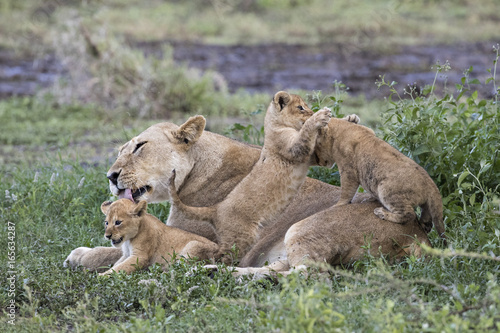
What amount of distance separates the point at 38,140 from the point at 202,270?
6.42m

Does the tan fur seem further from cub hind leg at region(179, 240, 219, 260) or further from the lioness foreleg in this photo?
the lioness foreleg

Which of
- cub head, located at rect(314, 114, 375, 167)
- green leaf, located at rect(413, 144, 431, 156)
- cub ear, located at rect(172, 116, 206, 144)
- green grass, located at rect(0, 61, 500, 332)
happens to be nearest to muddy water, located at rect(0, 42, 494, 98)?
green grass, located at rect(0, 61, 500, 332)

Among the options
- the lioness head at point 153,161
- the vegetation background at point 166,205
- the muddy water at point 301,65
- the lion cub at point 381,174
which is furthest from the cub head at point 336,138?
the muddy water at point 301,65

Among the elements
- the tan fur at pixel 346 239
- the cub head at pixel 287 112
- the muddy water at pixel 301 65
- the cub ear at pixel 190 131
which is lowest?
the muddy water at pixel 301 65

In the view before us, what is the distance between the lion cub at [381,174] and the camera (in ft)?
15.9

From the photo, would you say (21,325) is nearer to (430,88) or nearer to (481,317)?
(481,317)

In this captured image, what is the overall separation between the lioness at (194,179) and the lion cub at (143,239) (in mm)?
159

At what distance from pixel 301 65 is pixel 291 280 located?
12348 mm

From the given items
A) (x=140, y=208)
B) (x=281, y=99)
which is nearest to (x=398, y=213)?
(x=281, y=99)

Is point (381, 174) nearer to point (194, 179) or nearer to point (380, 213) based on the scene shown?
point (380, 213)

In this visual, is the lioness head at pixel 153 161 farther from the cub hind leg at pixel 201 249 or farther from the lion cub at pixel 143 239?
the cub hind leg at pixel 201 249

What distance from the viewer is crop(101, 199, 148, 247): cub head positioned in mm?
5227

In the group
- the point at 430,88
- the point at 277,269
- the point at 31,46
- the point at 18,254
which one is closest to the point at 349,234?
the point at 277,269

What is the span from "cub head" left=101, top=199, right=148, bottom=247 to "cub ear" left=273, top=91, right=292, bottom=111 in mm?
1157
